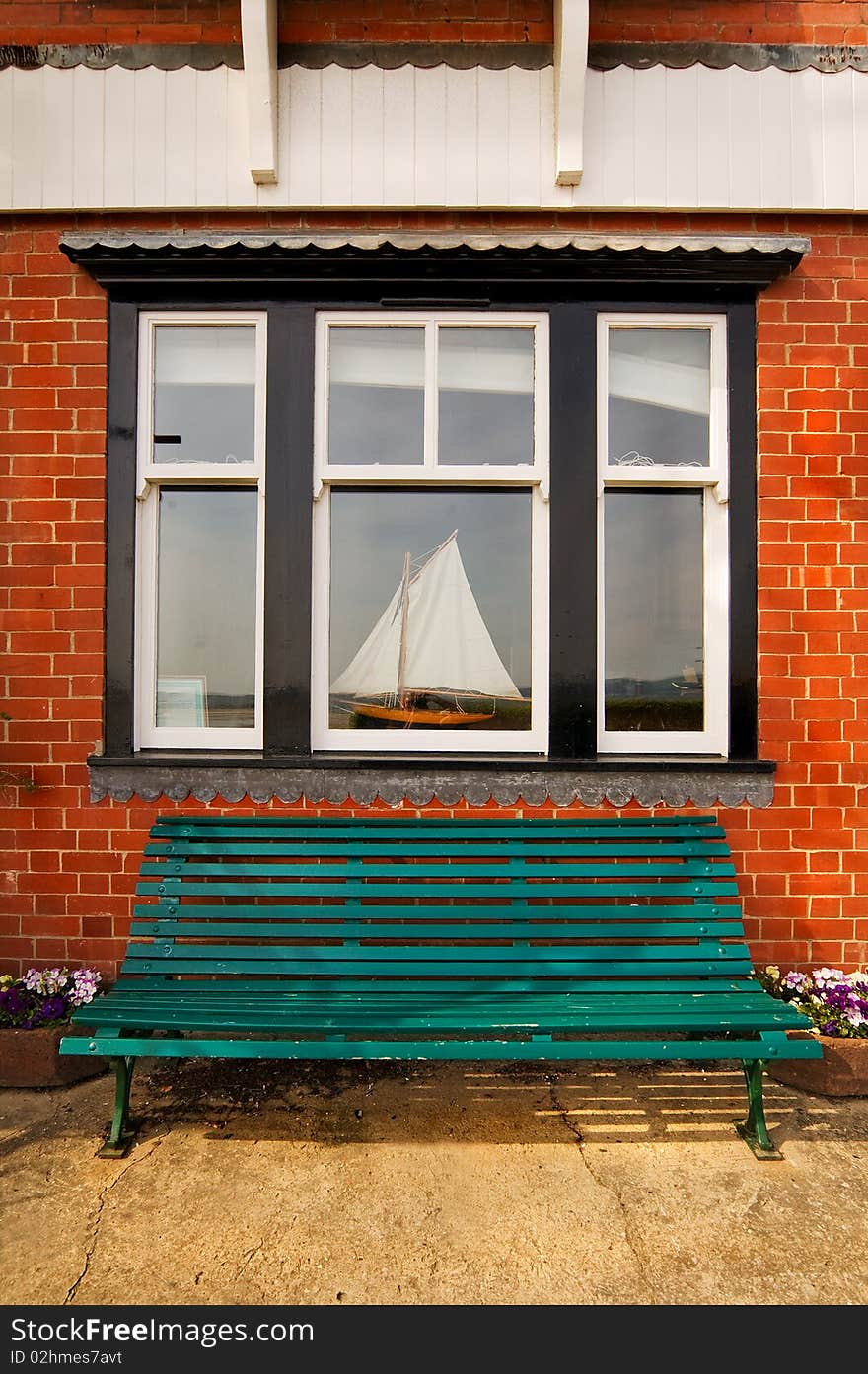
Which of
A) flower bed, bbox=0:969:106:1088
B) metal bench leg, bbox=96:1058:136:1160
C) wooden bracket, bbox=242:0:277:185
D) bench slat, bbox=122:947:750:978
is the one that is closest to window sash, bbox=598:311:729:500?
wooden bracket, bbox=242:0:277:185

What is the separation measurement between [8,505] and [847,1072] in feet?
14.9

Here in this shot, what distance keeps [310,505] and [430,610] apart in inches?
30.7

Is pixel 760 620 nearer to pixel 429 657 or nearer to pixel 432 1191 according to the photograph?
pixel 429 657

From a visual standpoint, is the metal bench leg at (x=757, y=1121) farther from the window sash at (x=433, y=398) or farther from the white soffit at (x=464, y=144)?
the white soffit at (x=464, y=144)

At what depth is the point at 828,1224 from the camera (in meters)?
2.21

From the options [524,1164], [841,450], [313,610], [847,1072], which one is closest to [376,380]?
[313,610]

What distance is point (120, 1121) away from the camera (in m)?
2.56

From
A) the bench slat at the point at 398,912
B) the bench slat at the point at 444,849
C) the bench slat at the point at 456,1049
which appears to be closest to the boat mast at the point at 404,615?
the bench slat at the point at 444,849

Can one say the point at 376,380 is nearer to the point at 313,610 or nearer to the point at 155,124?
the point at 313,610

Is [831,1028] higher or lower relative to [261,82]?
lower

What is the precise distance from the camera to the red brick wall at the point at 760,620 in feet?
11.2

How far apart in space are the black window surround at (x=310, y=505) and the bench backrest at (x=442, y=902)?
246 millimetres

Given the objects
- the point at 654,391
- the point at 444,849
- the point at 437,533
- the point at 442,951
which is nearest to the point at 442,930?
the point at 442,951

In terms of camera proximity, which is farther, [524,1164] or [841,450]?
[841,450]
